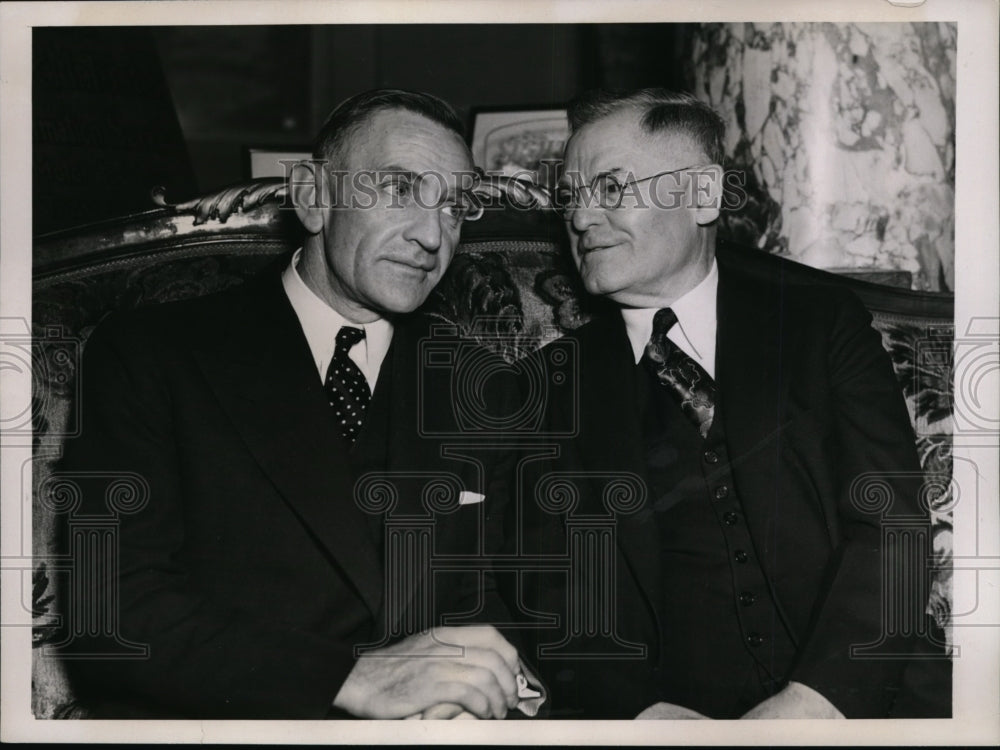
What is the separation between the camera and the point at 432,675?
207 cm

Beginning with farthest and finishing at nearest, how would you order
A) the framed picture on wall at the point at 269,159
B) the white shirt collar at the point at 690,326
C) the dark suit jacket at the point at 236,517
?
the framed picture on wall at the point at 269,159 < the white shirt collar at the point at 690,326 < the dark suit jacket at the point at 236,517

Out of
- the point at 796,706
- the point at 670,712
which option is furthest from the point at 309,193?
the point at 796,706

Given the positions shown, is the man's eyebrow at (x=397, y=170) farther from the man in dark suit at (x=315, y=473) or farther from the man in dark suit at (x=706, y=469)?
the man in dark suit at (x=706, y=469)

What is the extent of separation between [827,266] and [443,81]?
0.85 m

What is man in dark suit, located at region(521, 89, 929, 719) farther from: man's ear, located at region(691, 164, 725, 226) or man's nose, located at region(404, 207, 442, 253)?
man's nose, located at region(404, 207, 442, 253)

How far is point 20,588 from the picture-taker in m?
2.15

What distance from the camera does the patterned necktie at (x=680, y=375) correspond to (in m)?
2.08

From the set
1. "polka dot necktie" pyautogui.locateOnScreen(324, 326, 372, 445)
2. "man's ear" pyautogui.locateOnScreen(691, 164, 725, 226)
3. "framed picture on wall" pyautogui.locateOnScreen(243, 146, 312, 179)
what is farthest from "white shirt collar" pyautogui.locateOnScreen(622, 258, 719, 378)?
"framed picture on wall" pyautogui.locateOnScreen(243, 146, 312, 179)

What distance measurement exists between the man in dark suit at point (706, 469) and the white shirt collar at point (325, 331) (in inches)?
13.3

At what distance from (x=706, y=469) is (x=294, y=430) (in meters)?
0.75

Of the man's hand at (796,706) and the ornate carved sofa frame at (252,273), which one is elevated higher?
the ornate carved sofa frame at (252,273)

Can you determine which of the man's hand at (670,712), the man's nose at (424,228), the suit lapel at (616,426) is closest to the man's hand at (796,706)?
the man's hand at (670,712)

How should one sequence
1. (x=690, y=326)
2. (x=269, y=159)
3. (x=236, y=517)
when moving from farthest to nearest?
(x=269, y=159) → (x=690, y=326) → (x=236, y=517)

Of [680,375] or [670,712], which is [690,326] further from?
[670,712]
